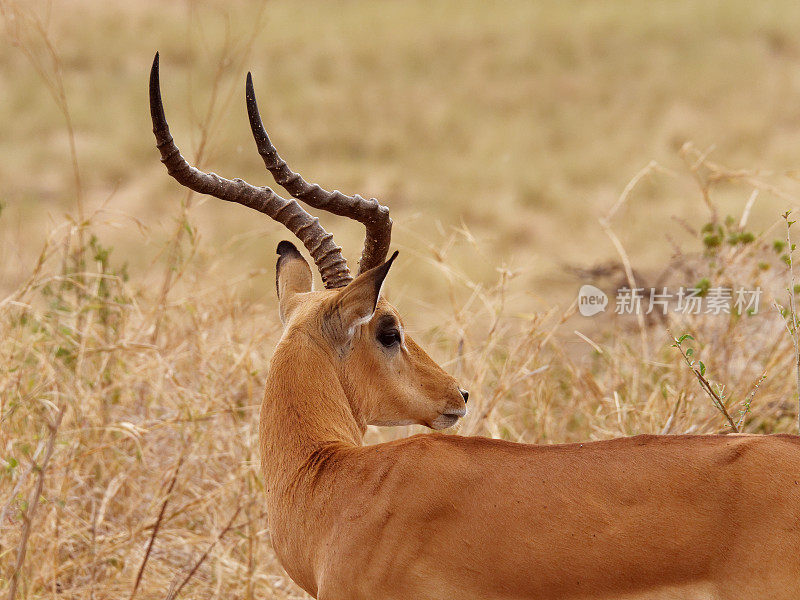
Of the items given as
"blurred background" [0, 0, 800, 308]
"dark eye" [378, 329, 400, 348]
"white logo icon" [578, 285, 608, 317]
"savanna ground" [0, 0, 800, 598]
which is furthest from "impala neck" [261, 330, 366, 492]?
"blurred background" [0, 0, 800, 308]

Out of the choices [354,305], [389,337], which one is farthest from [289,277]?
[354,305]

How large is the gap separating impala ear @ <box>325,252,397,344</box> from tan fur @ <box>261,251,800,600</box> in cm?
1

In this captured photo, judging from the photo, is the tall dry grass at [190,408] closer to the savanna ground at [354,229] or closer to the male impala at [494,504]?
the savanna ground at [354,229]

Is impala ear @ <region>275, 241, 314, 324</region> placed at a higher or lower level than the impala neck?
higher

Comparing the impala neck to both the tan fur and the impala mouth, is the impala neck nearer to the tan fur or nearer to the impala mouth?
the tan fur

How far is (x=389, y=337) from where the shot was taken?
3.56 meters

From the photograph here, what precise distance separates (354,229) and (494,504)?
43.2 feet

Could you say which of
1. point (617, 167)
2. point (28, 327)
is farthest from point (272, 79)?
point (28, 327)

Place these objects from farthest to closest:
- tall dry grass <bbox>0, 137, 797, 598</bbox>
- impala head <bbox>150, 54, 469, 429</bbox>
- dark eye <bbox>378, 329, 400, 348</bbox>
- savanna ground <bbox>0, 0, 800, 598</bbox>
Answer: savanna ground <bbox>0, 0, 800, 598</bbox>
tall dry grass <bbox>0, 137, 797, 598</bbox>
dark eye <bbox>378, 329, 400, 348</bbox>
impala head <bbox>150, 54, 469, 429</bbox>

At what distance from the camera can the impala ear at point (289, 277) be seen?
390cm

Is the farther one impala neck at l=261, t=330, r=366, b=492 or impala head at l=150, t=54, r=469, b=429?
impala head at l=150, t=54, r=469, b=429

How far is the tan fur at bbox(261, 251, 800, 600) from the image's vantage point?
2.55 meters

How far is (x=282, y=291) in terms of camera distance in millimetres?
3955

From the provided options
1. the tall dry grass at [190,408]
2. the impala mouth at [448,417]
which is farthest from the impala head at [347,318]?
the tall dry grass at [190,408]
